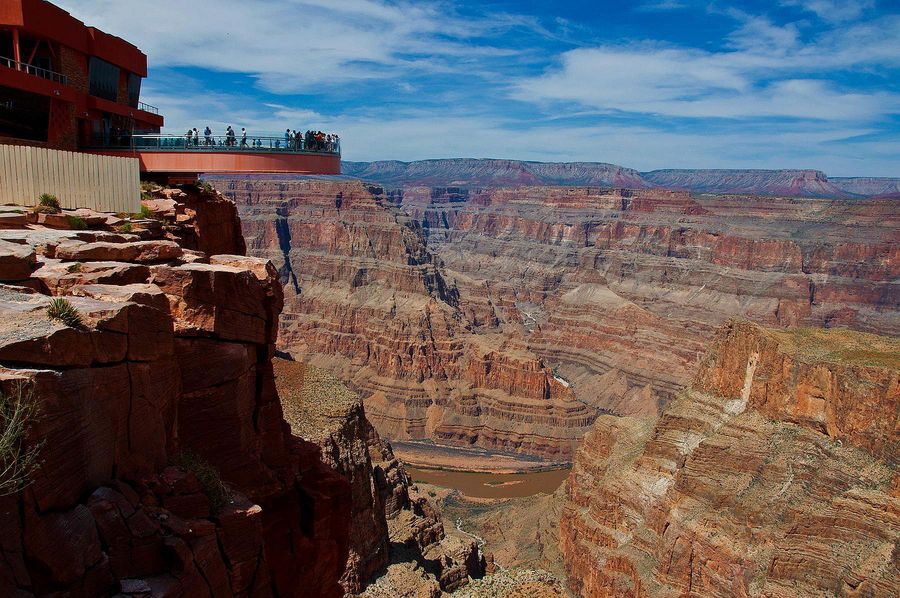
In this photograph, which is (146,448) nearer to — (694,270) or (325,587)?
(325,587)

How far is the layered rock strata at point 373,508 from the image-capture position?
35.6m

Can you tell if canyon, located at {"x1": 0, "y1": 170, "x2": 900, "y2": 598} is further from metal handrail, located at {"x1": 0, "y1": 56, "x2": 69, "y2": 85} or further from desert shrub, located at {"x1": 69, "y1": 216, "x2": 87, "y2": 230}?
metal handrail, located at {"x1": 0, "y1": 56, "x2": 69, "y2": 85}

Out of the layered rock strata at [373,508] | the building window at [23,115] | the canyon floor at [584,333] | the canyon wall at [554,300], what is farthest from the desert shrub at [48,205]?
the canyon wall at [554,300]

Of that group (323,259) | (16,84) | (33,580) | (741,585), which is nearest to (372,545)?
(741,585)

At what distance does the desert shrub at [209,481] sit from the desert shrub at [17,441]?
3.44 m

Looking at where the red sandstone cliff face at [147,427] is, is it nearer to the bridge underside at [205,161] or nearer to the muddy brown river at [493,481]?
the bridge underside at [205,161]

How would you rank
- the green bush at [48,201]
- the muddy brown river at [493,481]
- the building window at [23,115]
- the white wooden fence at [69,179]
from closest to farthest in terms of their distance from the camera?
the green bush at [48,201], the white wooden fence at [69,179], the building window at [23,115], the muddy brown river at [493,481]

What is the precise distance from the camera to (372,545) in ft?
121

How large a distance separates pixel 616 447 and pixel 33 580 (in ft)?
171

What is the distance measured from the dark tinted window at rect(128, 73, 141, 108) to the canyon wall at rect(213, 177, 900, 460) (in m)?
77.7

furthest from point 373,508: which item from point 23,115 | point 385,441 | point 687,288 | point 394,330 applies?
point 687,288

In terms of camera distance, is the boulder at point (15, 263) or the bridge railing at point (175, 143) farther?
the bridge railing at point (175, 143)

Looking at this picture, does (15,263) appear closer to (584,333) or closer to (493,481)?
(493,481)

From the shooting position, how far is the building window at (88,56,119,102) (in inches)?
1048
